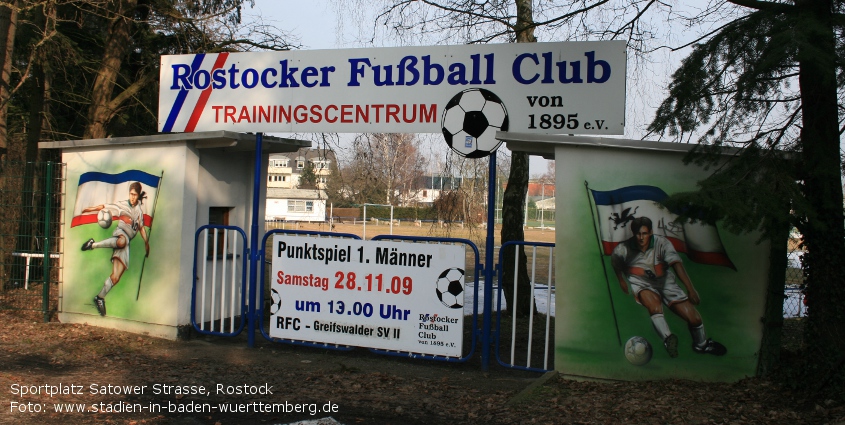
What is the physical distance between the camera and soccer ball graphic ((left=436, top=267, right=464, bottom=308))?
745 cm

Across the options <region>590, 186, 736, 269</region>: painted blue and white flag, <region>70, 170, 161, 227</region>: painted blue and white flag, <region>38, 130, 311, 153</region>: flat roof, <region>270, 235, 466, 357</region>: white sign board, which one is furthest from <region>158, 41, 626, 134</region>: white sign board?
<region>270, 235, 466, 357</region>: white sign board

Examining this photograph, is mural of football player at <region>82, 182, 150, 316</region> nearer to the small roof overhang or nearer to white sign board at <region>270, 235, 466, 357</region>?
white sign board at <region>270, 235, 466, 357</region>

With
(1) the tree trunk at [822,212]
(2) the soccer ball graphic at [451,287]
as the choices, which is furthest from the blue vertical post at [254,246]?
(1) the tree trunk at [822,212]

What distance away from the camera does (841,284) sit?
567 cm

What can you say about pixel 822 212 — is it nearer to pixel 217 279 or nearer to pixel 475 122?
pixel 475 122

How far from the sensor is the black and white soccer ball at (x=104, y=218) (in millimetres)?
9039

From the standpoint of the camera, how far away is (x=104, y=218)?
9.06 metres

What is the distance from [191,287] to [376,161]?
5300mm

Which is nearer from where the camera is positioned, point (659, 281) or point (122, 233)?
point (659, 281)

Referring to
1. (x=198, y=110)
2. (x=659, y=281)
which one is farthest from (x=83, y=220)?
(x=659, y=281)

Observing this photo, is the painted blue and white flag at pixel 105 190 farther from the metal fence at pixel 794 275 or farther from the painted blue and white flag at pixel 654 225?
the metal fence at pixel 794 275

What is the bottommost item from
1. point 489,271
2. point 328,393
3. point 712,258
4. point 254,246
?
point 328,393

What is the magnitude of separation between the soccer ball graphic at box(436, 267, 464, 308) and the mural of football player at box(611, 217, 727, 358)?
5.50 feet

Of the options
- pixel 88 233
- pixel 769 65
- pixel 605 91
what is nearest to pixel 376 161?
pixel 88 233
